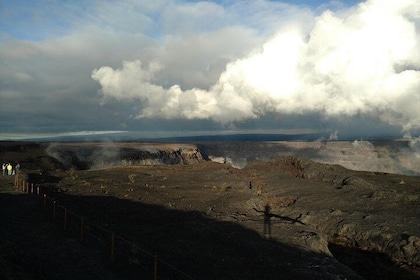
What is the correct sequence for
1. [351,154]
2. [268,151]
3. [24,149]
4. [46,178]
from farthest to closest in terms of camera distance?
[268,151] < [351,154] < [24,149] < [46,178]

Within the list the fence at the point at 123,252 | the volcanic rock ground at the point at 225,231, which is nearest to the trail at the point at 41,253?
the volcanic rock ground at the point at 225,231

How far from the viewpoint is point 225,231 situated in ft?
74.9

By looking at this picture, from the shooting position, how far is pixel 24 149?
3265 inches

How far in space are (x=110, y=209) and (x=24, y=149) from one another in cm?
6562

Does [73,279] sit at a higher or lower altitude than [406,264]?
higher

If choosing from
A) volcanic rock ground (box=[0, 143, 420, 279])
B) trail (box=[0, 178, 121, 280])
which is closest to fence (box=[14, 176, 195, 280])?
volcanic rock ground (box=[0, 143, 420, 279])

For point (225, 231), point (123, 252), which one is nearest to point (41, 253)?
point (123, 252)

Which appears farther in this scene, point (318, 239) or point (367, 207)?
point (367, 207)

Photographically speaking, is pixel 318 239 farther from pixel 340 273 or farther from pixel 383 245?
pixel 340 273

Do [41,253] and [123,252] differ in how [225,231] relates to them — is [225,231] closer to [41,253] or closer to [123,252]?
[123,252]

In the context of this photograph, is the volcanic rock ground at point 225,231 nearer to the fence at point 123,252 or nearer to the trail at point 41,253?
the trail at point 41,253

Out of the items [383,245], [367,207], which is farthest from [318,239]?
[367,207]

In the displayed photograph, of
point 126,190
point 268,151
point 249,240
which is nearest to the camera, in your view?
point 249,240

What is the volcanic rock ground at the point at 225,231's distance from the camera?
1586 cm
